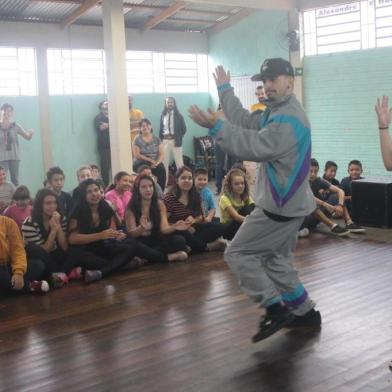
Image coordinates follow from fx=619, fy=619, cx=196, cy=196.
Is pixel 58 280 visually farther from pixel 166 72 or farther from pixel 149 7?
pixel 166 72

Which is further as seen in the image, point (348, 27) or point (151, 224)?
point (348, 27)

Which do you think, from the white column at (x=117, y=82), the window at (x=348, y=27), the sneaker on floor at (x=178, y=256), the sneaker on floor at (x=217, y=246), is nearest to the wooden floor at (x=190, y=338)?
the sneaker on floor at (x=178, y=256)

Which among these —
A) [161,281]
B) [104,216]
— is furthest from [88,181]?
[161,281]

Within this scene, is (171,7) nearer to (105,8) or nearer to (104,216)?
(105,8)

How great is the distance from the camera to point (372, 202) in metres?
6.19

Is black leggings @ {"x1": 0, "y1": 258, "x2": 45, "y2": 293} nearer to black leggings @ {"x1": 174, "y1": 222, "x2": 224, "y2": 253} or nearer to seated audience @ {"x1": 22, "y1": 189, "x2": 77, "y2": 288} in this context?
seated audience @ {"x1": 22, "y1": 189, "x2": 77, "y2": 288}

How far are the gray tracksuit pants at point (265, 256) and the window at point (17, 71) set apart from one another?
7900mm

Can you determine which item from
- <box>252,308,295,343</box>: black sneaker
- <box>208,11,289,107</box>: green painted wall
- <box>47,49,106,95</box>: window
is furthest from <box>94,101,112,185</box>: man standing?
<box>252,308,295,343</box>: black sneaker

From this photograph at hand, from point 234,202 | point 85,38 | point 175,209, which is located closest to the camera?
point 175,209

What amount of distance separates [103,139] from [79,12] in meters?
2.13

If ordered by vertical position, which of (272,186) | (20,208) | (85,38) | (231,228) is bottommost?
(231,228)

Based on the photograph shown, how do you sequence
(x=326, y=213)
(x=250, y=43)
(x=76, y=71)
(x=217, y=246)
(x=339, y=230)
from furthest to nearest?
(x=250, y=43)
(x=76, y=71)
(x=326, y=213)
(x=339, y=230)
(x=217, y=246)

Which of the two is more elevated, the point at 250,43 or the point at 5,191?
the point at 250,43

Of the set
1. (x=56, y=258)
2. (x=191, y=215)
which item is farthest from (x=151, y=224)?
(x=56, y=258)
